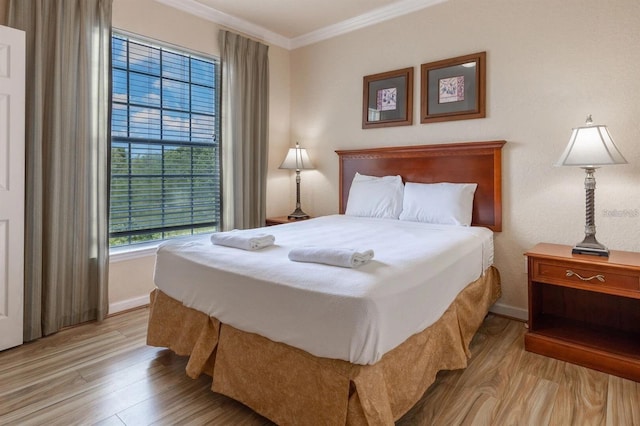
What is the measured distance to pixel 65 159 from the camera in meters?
2.67

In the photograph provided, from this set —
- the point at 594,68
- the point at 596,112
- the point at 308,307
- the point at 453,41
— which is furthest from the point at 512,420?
the point at 453,41

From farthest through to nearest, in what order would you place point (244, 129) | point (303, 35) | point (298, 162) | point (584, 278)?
point (303, 35) → point (298, 162) → point (244, 129) → point (584, 278)

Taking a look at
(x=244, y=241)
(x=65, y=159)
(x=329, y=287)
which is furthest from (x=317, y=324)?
(x=65, y=159)

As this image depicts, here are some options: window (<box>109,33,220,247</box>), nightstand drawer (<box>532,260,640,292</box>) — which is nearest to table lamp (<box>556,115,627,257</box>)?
nightstand drawer (<box>532,260,640,292</box>)

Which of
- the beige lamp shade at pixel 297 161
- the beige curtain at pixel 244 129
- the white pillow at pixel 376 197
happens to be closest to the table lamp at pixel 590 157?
the white pillow at pixel 376 197

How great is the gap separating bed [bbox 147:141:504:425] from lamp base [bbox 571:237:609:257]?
0.57 metres

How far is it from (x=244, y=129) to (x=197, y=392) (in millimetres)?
2673

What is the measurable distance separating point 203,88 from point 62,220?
1.80 m

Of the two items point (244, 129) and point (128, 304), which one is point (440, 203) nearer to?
point (244, 129)

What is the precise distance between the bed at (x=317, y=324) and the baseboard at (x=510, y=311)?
58 centimetres

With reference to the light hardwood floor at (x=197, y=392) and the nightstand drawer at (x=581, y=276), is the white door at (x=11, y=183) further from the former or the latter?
the nightstand drawer at (x=581, y=276)

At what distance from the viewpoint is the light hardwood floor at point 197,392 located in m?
1.75

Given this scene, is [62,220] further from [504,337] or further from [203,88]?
[504,337]

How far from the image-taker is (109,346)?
249 centimetres
